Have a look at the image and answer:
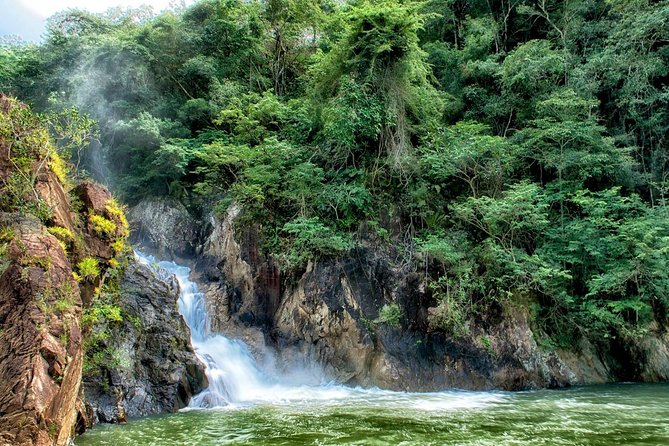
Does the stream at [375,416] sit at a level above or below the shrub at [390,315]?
below

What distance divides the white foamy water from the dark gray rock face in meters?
0.60

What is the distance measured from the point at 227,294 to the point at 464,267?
7310 millimetres

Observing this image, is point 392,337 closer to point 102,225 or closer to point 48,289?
point 102,225

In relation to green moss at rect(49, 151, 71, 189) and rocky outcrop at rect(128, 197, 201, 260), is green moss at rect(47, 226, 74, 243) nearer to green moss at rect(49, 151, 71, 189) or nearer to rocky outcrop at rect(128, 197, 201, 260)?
green moss at rect(49, 151, 71, 189)

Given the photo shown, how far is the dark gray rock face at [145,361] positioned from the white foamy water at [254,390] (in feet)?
1.95

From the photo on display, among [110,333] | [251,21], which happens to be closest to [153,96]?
[251,21]

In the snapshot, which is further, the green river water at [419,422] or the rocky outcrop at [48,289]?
the green river water at [419,422]

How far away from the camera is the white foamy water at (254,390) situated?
9.33m

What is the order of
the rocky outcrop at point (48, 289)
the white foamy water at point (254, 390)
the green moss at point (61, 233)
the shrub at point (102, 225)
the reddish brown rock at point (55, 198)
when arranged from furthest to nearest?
the white foamy water at point (254, 390) → the shrub at point (102, 225) → the reddish brown rock at point (55, 198) → the green moss at point (61, 233) → the rocky outcrop at point (48, 289)

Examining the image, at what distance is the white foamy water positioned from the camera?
9.33m

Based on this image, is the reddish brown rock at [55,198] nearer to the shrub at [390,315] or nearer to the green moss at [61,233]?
the green moss at [61,233]

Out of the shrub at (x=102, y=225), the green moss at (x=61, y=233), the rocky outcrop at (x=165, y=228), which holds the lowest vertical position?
the green moss at (x=61, y=233)

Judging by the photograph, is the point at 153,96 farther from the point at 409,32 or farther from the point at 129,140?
the point at 409,32

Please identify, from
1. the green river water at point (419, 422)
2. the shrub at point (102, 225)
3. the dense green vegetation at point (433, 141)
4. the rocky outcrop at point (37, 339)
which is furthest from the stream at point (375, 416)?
the shrub at point (102, 225)
